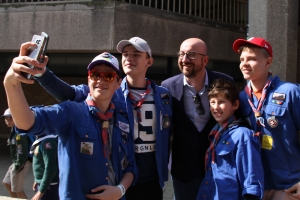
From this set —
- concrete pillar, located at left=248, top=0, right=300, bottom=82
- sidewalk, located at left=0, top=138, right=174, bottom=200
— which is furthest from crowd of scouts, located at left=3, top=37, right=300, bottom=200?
sidewalk, located at left=0, top=138, right=174, bottom=200

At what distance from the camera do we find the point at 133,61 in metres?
3.43

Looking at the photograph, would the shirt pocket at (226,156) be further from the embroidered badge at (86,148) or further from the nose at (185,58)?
the embroidered badge at (86,148)

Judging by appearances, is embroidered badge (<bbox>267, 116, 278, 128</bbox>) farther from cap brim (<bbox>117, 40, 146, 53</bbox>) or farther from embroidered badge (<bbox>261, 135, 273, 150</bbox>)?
cap brim (<bbox>117, 40, 146, 53</bbox>)

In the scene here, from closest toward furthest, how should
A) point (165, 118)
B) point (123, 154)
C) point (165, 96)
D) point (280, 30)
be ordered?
1. point (123, 154)
2. point (165, 118)
3. point (165, 96)
4. point (280, 30)

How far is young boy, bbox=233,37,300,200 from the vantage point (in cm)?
307

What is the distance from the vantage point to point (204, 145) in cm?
359

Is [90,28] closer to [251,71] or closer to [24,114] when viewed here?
[251,71]

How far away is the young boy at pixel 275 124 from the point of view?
121 inches

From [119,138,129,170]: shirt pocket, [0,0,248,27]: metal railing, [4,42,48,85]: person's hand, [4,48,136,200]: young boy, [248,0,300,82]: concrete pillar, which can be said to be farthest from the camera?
[0,0,248,27]: metal railing

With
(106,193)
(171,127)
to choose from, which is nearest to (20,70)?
(106,193)

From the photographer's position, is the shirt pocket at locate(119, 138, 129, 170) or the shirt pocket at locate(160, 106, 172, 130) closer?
the shirt pocket at locate(119, 138, 129, 170)

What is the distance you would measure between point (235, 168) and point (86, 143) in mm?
1226

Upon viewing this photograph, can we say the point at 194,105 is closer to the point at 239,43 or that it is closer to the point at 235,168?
the point at 239,43

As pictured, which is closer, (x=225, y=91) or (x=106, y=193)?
(x=106, y=193)
